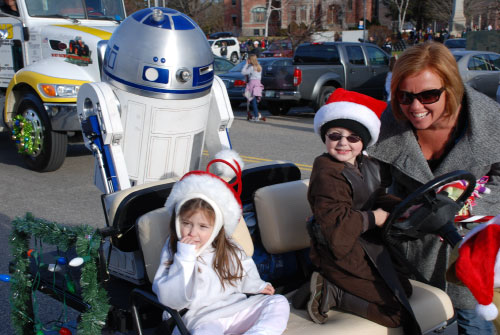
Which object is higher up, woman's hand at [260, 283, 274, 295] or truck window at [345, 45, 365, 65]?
truck window at [345, 45, 365, 65]

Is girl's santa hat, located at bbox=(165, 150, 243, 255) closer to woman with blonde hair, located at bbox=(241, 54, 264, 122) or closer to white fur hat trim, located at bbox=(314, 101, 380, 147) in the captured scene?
white fur hat trim, located at bbox=(314, 101, 380, 147)

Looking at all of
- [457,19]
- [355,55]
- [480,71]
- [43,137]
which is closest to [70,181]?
[43,137]

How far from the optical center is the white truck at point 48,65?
718 cm

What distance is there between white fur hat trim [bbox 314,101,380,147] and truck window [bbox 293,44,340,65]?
11515 mm

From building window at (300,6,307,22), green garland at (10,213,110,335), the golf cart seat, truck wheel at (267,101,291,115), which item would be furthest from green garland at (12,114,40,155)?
building window at (300,6,307,22)

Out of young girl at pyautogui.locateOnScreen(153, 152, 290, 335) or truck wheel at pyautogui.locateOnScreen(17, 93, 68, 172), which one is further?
truck wheel at pyautogui.locateOnScreen(17, 93, 68, 172)

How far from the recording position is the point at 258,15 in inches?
2479

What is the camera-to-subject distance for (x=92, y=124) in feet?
12.5

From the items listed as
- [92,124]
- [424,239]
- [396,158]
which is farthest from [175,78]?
[424,239]

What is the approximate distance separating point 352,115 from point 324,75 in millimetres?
11032

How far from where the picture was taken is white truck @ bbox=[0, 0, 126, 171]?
7180 mm

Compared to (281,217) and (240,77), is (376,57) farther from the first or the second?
(281,217)

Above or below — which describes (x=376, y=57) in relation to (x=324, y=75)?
above

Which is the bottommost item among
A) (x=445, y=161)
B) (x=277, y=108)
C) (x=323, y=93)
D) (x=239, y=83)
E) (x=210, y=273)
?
(x=277, y=108)
